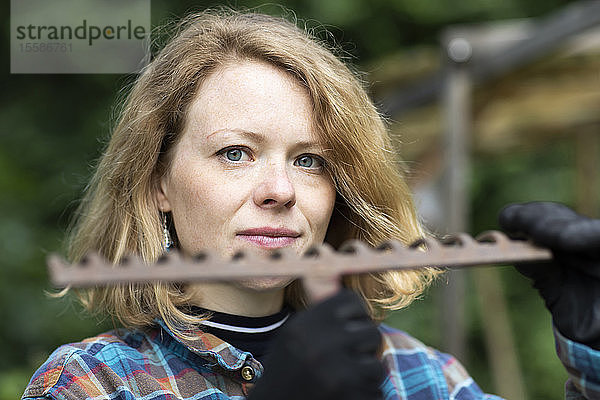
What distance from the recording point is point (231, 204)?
134 cm

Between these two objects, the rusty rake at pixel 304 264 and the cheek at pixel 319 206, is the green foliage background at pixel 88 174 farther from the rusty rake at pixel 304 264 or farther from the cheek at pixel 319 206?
the rusty rake at pixel 304 264

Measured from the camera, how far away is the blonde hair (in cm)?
148

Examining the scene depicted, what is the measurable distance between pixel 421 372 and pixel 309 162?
53cm

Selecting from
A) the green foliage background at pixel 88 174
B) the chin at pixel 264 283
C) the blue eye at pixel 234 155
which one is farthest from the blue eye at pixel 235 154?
the green foliage background at pixel 88 174

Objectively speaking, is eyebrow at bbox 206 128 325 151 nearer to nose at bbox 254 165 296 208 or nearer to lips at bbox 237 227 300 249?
nose at bbox 254 165 296 208

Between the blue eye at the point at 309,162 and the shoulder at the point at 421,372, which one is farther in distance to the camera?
the shoulder at the point at 421,372

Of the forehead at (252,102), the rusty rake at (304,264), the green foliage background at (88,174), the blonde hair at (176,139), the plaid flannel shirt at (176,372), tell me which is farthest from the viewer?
the green foliage background at (88,174)

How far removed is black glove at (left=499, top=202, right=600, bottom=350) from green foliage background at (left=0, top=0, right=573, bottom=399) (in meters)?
2.20

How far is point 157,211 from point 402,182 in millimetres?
562

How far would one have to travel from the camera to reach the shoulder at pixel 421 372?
156 centimetres

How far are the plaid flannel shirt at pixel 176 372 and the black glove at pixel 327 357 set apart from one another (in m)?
0.46

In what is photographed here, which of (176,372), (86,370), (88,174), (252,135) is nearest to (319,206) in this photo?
(252,135)

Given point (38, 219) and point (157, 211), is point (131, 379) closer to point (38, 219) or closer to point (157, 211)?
point (157, 211)

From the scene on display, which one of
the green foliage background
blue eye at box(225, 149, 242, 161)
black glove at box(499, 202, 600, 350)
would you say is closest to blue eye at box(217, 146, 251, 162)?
blue eye at box(225, 149, 242, 161)
